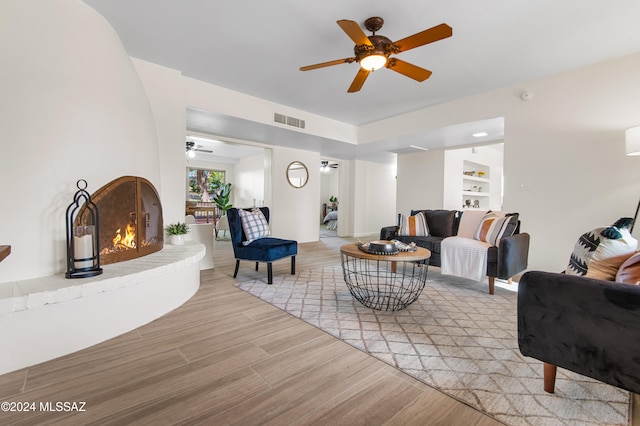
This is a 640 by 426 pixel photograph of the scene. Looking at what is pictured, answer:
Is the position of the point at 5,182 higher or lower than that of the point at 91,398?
higher

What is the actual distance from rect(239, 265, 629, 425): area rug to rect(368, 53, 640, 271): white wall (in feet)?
3.97

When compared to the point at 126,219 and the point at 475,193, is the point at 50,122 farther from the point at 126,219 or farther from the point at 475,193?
the point at 475,193

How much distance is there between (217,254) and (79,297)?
343cm

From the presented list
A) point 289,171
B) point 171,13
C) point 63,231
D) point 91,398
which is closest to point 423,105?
point 289,171

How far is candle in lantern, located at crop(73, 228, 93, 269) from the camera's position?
1.88m

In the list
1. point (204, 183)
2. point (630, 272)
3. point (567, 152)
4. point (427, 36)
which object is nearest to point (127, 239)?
point (427, 36)

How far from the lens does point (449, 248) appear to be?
3463 mm

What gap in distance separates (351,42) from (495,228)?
8.66 feet

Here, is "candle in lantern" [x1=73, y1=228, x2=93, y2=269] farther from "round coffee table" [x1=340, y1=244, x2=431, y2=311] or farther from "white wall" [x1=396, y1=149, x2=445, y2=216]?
"white wall" [x1=396, y1=149, x2=445, y2=216]

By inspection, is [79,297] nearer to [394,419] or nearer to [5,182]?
[5,182]

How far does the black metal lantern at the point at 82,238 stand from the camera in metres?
1.86

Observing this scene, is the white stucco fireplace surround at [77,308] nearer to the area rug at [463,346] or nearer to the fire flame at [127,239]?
the fire flame at [127,239]

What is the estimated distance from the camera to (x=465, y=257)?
130 inches

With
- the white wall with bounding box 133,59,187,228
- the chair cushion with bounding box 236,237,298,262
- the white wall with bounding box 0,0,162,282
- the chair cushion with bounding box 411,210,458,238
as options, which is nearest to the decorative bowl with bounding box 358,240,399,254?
the chair cushion with bounding box 236,237,298,262
